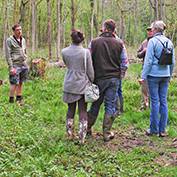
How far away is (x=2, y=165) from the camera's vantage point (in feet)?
17.8

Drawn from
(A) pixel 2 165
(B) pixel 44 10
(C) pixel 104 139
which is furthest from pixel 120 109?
(B) pixel 44 10

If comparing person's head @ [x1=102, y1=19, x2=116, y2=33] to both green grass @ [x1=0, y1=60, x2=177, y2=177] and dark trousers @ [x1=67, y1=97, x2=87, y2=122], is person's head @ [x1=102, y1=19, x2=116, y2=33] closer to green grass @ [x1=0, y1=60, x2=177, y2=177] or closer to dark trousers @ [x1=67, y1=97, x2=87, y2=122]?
dark trousers @ [x1=67, y1=97, x2=87, y2=122]

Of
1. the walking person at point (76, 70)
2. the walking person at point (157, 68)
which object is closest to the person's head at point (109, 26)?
the walking person at point (76, 70)

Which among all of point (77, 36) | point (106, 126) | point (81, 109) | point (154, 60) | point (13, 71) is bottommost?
point (106, 126)

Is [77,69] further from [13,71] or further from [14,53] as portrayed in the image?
[14,53]

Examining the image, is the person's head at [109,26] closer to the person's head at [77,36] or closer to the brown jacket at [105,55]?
the brown jacket at [105,55]

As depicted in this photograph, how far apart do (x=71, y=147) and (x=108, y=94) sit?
1.14 m

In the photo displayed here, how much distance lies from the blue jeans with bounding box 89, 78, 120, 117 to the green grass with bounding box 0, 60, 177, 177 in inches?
21.5

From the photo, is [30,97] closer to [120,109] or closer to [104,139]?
[120,109]

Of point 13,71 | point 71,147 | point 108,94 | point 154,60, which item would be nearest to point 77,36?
point 108,94

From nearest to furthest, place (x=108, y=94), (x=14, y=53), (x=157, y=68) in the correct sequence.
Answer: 1. (x=108, y=94)
2. (x=157, y=68)
3. (x=14, y=53)

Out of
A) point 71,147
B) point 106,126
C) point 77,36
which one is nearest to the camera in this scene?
point 71,147

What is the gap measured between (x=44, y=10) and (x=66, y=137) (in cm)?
3720

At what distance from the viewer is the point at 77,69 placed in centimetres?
696
